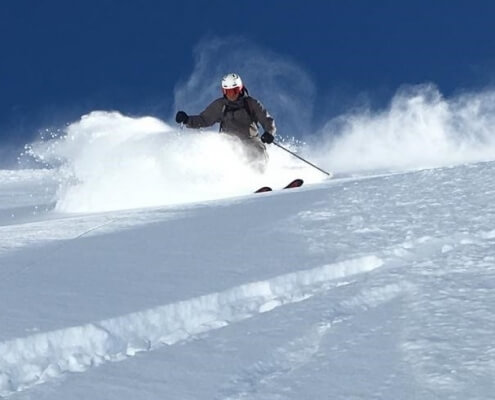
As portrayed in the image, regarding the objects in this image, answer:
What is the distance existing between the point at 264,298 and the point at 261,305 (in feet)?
0.39

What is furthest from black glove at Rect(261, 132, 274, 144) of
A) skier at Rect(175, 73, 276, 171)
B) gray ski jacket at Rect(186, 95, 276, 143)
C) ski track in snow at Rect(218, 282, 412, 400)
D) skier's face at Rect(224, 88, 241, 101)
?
ski track in snow at Rect(218, 282, 412, 400)

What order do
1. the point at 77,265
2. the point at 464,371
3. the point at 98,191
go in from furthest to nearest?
1. the point at 98,191
2. the point at 77,265
3. the point at 464,371

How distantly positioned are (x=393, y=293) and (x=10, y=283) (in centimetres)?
184

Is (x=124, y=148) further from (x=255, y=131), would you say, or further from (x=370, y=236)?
(x=370, y=236)

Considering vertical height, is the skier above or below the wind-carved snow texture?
above

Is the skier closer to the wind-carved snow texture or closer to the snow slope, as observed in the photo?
the snow slope

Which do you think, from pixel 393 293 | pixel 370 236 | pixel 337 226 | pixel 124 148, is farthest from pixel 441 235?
pixel 124 148

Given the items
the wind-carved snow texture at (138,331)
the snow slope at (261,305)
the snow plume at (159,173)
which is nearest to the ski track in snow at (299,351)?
the snow slope at (261,305)

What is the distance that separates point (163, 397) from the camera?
238 cm

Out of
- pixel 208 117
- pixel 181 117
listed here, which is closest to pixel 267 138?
pixel 208 117

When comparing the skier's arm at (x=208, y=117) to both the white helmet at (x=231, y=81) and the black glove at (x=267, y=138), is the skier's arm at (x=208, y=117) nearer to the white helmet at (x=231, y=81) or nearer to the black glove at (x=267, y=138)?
the white helmet at (x=231, y=81)

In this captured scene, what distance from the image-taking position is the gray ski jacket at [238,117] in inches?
393

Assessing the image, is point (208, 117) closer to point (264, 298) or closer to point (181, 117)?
point (181, 117)

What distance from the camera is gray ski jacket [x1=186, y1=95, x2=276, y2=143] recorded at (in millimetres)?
9984
